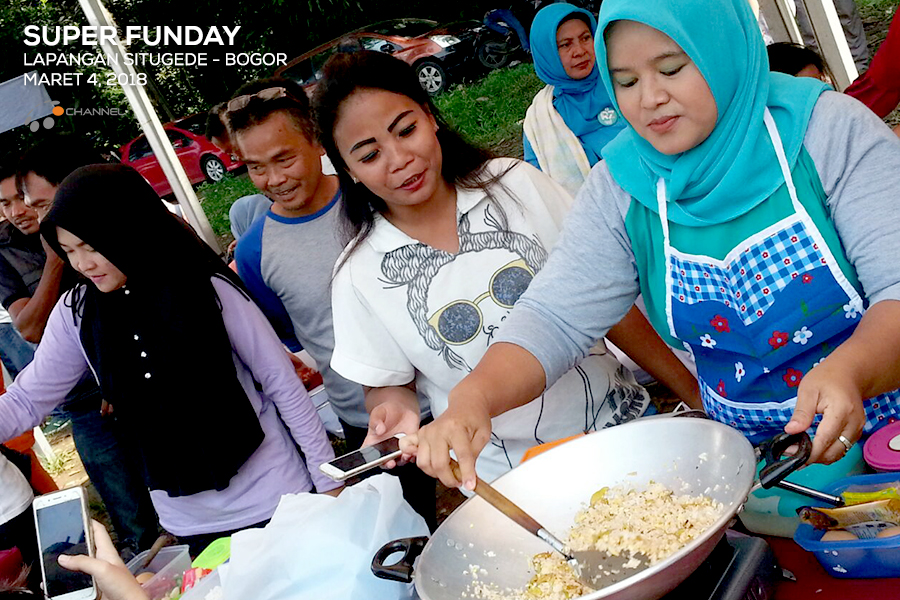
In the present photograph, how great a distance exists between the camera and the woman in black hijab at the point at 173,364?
6.58 feet

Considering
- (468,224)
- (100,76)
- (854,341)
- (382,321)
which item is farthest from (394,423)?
(100,76)

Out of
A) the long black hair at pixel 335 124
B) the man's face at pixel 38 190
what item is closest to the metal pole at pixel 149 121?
the man's face at pixel 38 190

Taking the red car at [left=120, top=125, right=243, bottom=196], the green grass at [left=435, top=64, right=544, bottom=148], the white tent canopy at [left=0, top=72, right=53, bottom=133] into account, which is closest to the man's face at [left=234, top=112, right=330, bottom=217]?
the white tent canopy at [left=0, top=72, right=53, bottom=133]

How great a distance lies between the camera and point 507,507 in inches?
41.7

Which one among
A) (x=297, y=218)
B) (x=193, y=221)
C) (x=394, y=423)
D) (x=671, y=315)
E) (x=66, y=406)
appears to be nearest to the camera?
(x=671, y=315)

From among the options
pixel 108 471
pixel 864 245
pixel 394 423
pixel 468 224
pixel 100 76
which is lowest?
pixel 108 471

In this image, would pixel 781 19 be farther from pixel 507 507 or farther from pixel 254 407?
pixel 507 507

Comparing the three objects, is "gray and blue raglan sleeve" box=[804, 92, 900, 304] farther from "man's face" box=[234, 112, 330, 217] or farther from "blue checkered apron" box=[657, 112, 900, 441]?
"man's face" box=[234, 112, 330, 217]

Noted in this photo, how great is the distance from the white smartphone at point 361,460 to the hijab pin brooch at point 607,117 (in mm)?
2742

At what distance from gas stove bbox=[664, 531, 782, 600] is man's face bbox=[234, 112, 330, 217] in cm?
164

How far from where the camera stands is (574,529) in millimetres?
1094

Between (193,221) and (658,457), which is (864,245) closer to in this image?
(658,457)

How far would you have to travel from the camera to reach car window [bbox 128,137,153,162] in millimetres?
7843

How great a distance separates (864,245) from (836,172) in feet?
0.34
